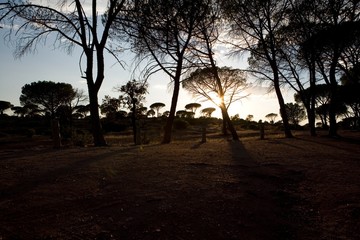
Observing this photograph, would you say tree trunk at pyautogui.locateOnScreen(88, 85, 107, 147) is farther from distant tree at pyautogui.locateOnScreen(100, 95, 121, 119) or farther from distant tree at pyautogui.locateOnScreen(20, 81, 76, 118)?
distant tree at pyautogui.locateOnScreen(20, 81, 76, 118)

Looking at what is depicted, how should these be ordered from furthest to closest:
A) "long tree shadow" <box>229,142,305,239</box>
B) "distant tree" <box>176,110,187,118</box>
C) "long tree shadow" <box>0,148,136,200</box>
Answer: "distant tree" <box>176,110,187,118</box> < "long tree shadow" <box>0,148,136,200</box> < "long tree shadow" <box>229,142,305,239</box>

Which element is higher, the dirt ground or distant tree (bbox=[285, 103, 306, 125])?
distant tree (bbox=[285, 103, 306, 125])

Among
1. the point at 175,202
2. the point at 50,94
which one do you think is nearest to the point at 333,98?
the point at 175,202

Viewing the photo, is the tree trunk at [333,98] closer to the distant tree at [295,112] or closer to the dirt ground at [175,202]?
the dirt ground at [175,202]

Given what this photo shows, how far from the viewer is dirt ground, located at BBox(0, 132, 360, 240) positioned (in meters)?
3.58

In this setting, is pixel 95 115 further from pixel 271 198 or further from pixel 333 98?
pixel 333 98

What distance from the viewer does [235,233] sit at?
3594 millimetres

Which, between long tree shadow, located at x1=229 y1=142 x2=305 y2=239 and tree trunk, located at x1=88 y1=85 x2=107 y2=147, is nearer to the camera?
long tree shadow, located at x1=229 y1=142 x2=305 y2=239

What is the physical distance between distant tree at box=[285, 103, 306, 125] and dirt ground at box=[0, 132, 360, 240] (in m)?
66.0

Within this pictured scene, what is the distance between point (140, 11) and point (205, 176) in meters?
10.7

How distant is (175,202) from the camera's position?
4.41 m

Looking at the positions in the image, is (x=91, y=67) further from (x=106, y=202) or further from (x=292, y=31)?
(x=292, y=31)

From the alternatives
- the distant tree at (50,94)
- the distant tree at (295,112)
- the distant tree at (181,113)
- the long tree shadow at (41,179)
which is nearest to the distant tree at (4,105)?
the distant tree at (50,94)

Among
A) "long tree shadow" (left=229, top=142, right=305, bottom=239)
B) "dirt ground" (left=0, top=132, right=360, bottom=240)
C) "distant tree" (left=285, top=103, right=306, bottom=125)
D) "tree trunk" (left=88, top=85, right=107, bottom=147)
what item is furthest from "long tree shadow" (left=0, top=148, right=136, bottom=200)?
"distant tree" (left=285, top=103, right=306, bottom=125)
